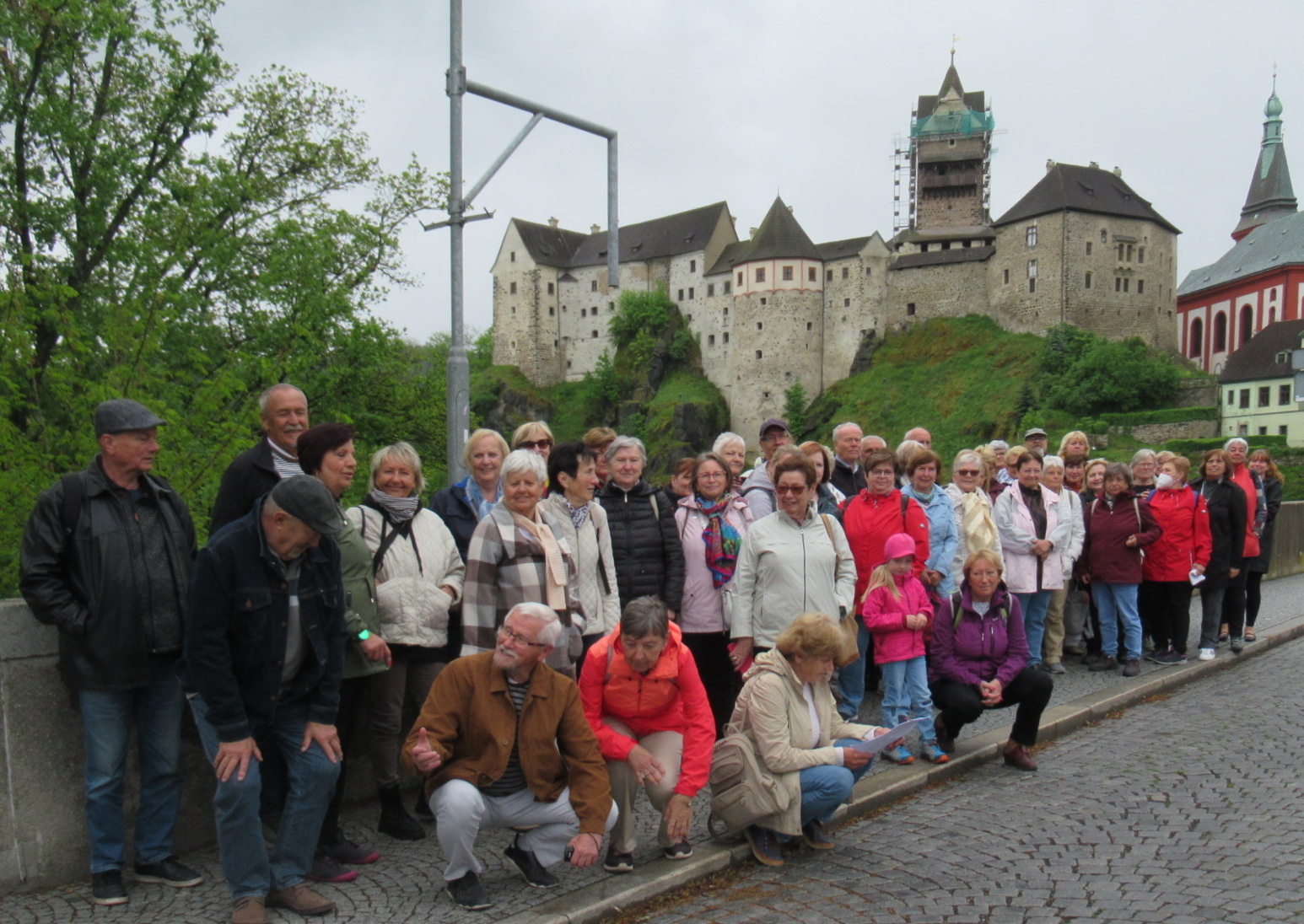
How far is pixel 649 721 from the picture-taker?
16.5 ft

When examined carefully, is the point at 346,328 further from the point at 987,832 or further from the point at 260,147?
the point at 987,832

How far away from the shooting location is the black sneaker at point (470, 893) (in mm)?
4312

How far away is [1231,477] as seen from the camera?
1089 centimetres

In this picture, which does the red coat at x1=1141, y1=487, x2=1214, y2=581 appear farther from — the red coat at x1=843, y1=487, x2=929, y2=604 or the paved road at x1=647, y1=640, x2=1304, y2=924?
the red coat at x1=843, y1=487, x2=929, y2=604

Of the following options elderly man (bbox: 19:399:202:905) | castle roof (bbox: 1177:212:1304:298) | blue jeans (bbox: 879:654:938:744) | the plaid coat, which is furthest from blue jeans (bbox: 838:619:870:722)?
castle roof (bbox: 1177:212:1304:298)

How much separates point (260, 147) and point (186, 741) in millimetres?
20267

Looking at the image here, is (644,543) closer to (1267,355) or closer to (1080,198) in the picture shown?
(1267,355)

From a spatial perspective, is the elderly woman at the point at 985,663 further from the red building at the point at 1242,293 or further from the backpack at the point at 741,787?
the red building at the point at 1242,293

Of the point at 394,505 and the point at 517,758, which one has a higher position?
the point at 394,505

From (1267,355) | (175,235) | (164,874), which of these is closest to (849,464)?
(164,874)

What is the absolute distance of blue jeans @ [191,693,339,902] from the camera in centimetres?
411

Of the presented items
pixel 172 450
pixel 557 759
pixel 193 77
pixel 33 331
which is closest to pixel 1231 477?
pixel 557 759

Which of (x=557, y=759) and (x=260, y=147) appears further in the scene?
(x=260, y=147)

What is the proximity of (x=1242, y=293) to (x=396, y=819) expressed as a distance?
86.1 m
